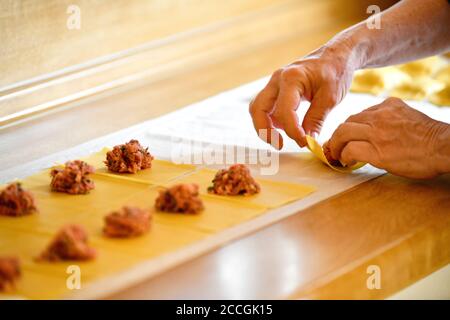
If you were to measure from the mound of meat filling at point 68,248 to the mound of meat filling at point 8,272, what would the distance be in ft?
0.26

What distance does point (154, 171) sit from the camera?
65.1 inches

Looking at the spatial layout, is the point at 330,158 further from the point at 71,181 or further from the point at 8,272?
the point at 8,272

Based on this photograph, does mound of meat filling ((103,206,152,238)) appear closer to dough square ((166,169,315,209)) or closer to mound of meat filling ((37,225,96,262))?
Answer: mound of meat filling ((37,225,96,262))

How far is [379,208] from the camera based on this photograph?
149cm

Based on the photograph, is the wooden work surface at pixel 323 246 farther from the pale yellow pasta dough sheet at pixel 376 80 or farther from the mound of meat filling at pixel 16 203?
the pale yellow pasta dough sheet at pixel 376 80

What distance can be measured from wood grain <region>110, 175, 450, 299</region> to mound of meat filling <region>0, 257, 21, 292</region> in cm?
15

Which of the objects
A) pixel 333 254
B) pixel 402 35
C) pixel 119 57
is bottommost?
pixel 333 254

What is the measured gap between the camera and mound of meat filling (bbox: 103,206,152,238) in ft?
4.25

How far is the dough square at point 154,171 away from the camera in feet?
5.26

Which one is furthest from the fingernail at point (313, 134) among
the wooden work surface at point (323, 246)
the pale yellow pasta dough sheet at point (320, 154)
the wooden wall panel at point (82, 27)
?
the wooden wall panel at point (82, 27)

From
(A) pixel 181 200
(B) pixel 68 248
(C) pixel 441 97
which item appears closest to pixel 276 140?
(A) pixel 181 200

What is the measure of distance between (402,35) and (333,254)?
883 mm

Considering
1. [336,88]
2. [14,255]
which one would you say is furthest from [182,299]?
[336,88]

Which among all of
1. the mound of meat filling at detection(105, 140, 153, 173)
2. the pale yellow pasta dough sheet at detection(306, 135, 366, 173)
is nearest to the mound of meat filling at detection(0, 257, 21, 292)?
the mound of meat filling at detection(105, 140, 153, 173)
